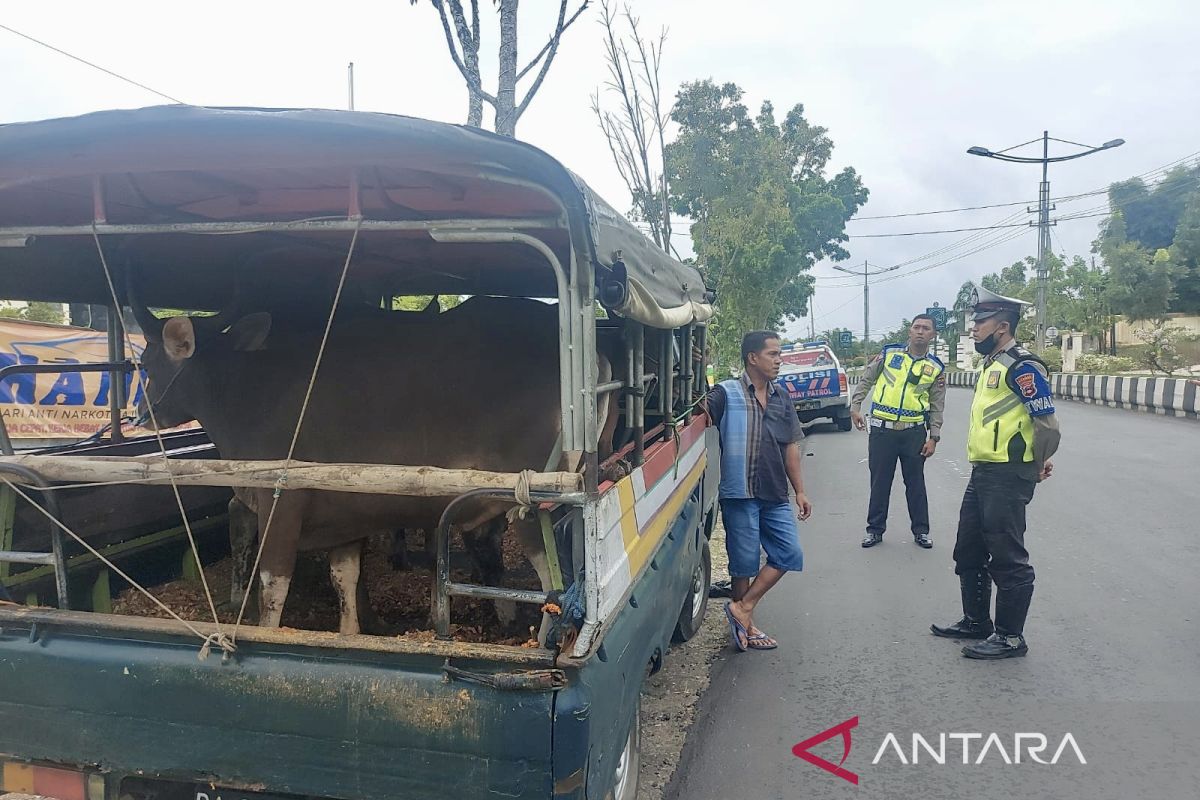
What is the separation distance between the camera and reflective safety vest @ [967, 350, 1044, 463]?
4.63 meters

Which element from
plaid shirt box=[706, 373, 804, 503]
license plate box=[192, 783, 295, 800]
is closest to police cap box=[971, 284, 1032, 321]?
plaid shirt box=[706, 373, 804, 503]

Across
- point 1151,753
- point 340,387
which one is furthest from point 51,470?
point 1151,753

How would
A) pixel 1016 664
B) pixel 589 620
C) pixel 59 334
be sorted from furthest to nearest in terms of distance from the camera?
pixel 59 334 → pixel 1016 664 → pixel 589 620

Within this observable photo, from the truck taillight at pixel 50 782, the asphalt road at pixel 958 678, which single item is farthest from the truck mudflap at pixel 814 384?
the truck taillight at pixel 50 782

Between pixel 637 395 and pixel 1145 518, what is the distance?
6.82 metres

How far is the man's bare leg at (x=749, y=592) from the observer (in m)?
4.65

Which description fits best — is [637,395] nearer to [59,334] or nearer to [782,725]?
[782,725]

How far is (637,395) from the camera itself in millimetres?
3387

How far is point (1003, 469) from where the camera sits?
4672 mm

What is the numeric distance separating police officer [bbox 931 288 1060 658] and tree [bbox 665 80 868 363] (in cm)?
722

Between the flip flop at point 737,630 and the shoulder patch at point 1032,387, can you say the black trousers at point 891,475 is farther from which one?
the flip flop at point 737,630

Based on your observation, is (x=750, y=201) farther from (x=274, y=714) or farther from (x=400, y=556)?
(x=274, y=714)

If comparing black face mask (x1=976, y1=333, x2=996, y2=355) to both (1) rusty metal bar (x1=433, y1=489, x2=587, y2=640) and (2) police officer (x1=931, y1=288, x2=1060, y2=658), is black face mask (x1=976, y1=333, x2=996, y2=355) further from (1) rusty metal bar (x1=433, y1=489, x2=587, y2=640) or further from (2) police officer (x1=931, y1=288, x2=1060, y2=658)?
(1) rusty metal bar (x1=433, y1=489, x2=587, y2=640)

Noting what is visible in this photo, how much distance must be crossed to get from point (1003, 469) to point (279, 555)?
3.81 metres
